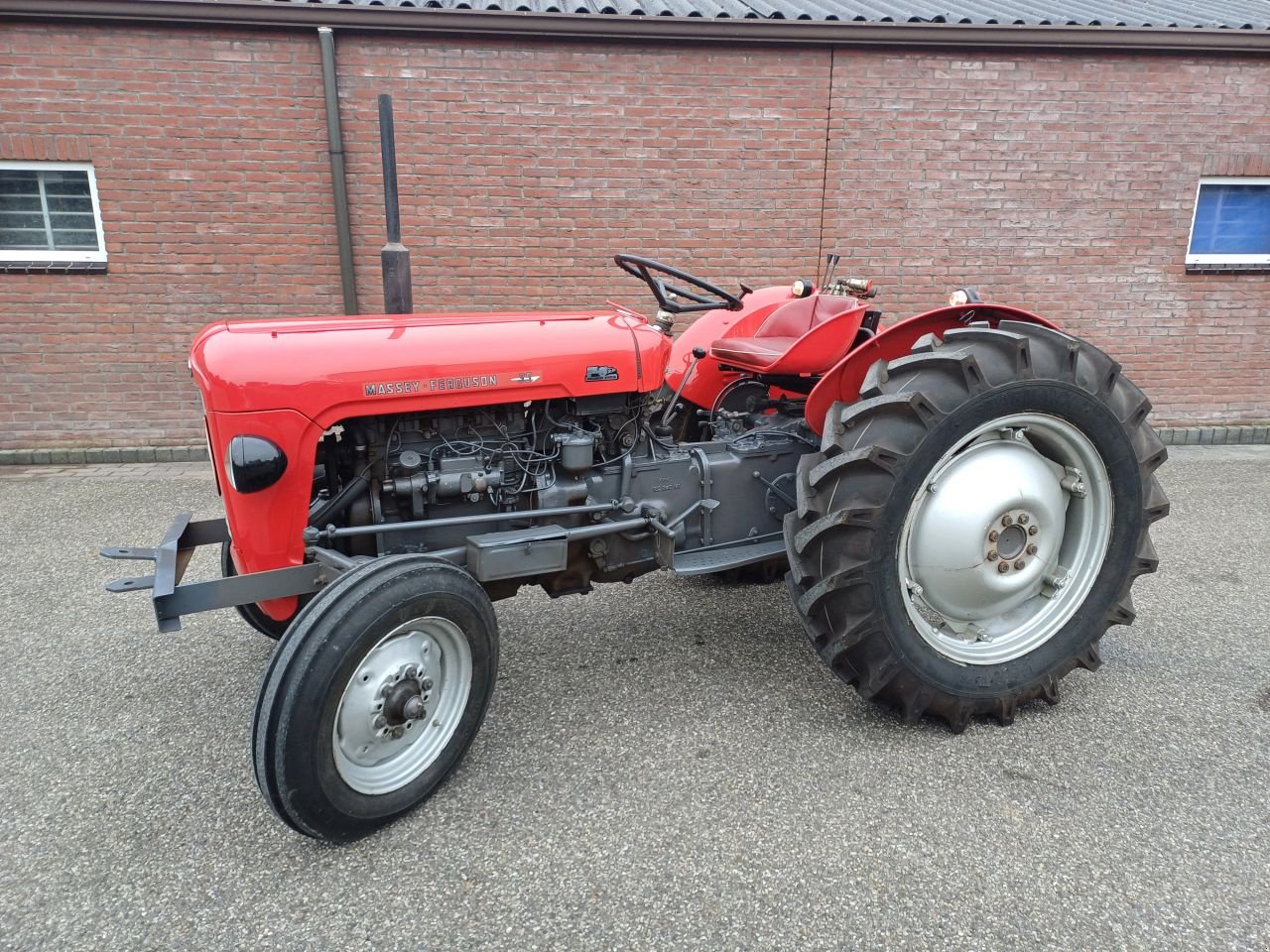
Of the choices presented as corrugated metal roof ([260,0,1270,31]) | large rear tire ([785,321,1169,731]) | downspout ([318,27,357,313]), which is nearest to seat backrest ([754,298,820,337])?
large rear tire ([785,321,1169,731])

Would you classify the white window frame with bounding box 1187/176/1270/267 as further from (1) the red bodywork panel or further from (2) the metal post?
(2) the metal post

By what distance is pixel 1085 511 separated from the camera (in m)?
2.56

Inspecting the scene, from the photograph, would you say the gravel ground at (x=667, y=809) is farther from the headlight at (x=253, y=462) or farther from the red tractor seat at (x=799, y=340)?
the red tractor seat at (x=799, y=340)

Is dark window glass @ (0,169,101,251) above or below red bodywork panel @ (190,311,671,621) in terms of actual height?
above

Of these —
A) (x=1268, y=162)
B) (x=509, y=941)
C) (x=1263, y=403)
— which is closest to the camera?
(x=509, y=941)

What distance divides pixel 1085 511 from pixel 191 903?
270cm

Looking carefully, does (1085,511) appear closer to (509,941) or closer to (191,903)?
(509,941)

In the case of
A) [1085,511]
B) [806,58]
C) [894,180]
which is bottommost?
[1085,511]

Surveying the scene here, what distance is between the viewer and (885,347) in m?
2.67

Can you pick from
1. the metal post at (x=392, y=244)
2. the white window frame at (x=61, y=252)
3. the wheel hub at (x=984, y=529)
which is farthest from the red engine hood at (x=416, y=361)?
the white window frame at (x=61, y=252)

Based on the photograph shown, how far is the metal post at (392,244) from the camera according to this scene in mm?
2373

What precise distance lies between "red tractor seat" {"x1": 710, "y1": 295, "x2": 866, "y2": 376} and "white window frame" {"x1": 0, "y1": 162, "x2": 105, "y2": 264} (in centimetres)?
480

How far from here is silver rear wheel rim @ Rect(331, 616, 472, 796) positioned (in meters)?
1.95

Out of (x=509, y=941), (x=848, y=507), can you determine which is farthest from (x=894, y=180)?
(x=509, y=941)
